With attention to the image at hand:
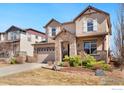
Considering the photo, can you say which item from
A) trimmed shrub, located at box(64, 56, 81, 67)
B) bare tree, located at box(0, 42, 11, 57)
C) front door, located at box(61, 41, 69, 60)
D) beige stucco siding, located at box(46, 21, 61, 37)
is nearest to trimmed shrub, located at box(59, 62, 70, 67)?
trimmed shrub, located at box(64, 56, 81, 67)

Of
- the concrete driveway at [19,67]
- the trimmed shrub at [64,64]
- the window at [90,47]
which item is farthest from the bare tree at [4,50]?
the window at [90,47]

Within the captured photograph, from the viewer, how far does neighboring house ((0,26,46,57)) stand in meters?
4.90

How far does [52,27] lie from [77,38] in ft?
2.50

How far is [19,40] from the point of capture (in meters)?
5.23

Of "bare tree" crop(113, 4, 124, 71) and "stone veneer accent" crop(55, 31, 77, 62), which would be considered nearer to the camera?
"bare tree" crop(113, 4, 124, 71)

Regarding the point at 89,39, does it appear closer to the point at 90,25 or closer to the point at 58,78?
the point at 90,25

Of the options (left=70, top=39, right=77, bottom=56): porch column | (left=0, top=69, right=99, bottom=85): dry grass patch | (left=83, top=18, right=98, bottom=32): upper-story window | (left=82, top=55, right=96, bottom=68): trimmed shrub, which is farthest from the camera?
(left=83, top=18, right=98, bottom=32): upper-story window

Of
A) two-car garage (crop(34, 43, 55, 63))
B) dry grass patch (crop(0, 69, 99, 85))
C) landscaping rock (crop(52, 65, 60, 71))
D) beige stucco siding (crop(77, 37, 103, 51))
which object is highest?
beige stucco siding (crop(77, 37, 103, 51))

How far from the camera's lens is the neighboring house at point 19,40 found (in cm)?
490

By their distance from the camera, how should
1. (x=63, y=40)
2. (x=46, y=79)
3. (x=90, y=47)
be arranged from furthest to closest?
(x=63, y=40) < (x=90, y=47) < (x=46, y=79)

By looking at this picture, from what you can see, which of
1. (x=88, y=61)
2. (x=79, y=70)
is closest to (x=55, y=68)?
(x=79, y=70)

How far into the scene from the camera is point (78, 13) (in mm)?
4898

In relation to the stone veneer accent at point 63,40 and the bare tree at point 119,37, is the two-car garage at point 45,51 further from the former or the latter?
the bare tree at point 119,37

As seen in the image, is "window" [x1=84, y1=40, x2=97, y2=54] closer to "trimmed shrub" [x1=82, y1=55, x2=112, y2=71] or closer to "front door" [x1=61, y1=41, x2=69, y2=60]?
"trimmed shrub" [x1=82, y1=55, x2=112, y2=71]
